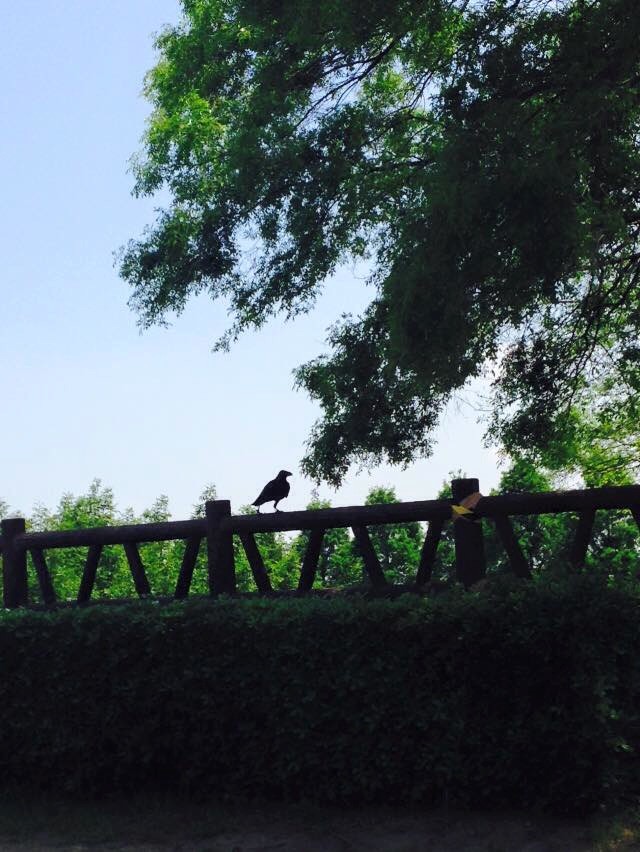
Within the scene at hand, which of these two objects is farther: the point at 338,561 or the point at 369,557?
the point at 338,561

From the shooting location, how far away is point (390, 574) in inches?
598

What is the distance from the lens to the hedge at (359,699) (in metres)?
7.04

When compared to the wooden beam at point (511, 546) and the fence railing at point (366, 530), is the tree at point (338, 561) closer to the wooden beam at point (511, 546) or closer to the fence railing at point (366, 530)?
the fence railing at point (366, 530)

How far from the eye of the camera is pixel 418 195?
1469 centimetres

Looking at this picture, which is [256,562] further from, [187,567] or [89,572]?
[89,572]

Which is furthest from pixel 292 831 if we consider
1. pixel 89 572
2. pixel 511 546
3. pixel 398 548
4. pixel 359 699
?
pixel 398 548

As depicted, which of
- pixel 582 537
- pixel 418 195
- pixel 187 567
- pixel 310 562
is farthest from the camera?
pixel 418 195

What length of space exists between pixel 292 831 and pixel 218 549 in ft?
11.5

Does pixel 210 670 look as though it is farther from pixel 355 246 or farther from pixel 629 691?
pixel 355 246

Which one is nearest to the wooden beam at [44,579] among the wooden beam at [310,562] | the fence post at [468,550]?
the wooden beam at [310,562]

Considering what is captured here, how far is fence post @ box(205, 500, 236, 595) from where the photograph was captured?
10258 mm

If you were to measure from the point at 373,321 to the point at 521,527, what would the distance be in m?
3.63

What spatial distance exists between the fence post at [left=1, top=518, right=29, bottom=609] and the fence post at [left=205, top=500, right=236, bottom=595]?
276 cm

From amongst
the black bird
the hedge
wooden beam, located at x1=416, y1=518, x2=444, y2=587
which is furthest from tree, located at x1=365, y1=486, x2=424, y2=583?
the hedge
